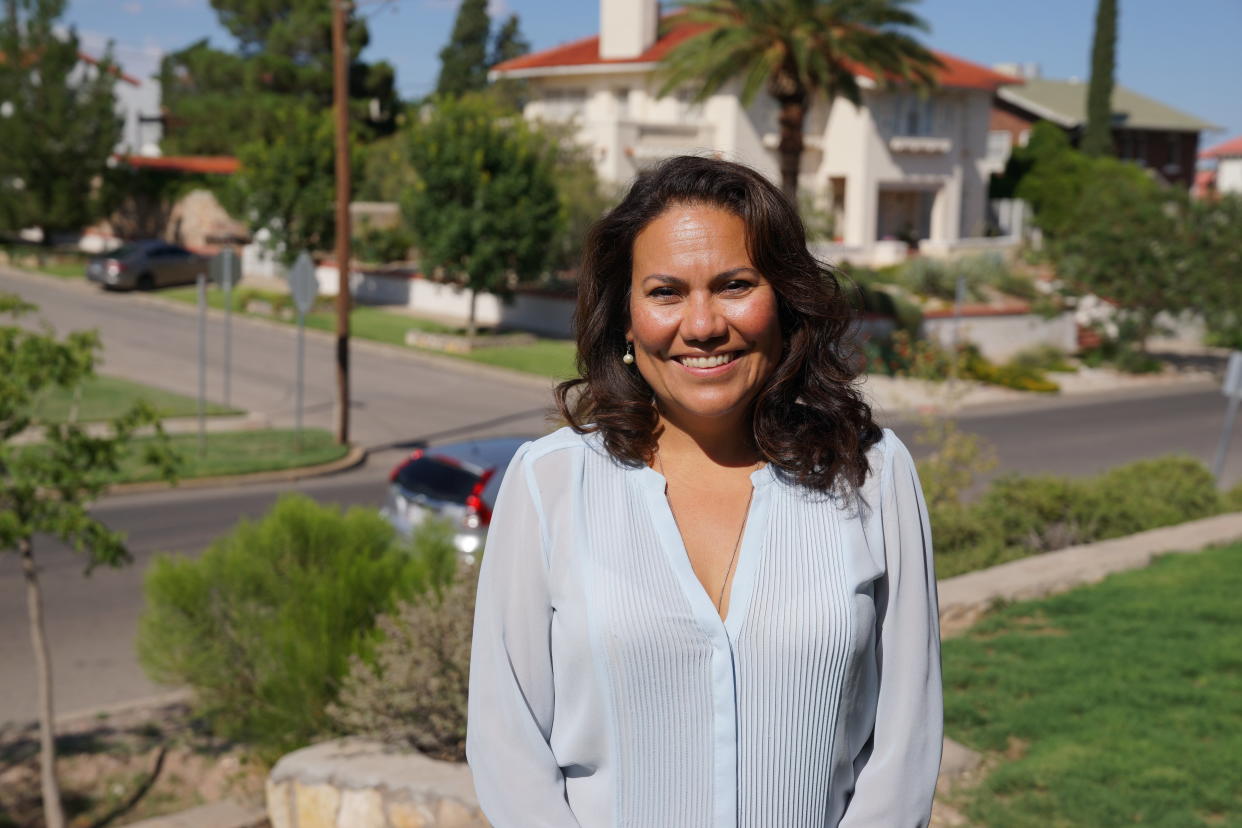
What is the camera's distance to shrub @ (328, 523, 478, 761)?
5.74m

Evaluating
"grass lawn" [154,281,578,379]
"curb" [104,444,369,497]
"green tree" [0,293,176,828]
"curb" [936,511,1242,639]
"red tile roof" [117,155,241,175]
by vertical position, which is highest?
"red tile roof" [117,155,241,175]

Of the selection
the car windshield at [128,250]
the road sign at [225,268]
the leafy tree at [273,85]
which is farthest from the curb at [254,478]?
the leafy tree at [273,85]

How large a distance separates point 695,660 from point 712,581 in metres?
0.16

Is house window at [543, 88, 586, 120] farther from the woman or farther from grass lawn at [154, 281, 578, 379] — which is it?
the woman

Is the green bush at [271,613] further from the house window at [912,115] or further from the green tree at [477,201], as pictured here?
the house window at [912,115]

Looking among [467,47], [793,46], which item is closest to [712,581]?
[793,46]

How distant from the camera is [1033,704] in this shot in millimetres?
6262

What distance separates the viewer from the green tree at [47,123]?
4216cm

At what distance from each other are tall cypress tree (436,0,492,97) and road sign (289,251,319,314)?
65732 millimetres

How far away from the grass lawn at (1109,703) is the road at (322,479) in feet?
19.2

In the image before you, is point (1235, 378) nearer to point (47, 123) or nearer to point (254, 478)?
point (254, 478)

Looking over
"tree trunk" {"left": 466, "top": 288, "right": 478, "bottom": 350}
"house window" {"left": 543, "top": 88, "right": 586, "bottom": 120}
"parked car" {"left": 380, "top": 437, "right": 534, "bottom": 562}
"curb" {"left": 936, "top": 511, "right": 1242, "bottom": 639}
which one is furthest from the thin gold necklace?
"house window" {"left": 543, "top": 88, "right": 586, "bottom": 120}

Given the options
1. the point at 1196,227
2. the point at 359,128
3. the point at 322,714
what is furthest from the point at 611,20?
the point at 322,714

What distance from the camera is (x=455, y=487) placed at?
11.3m
